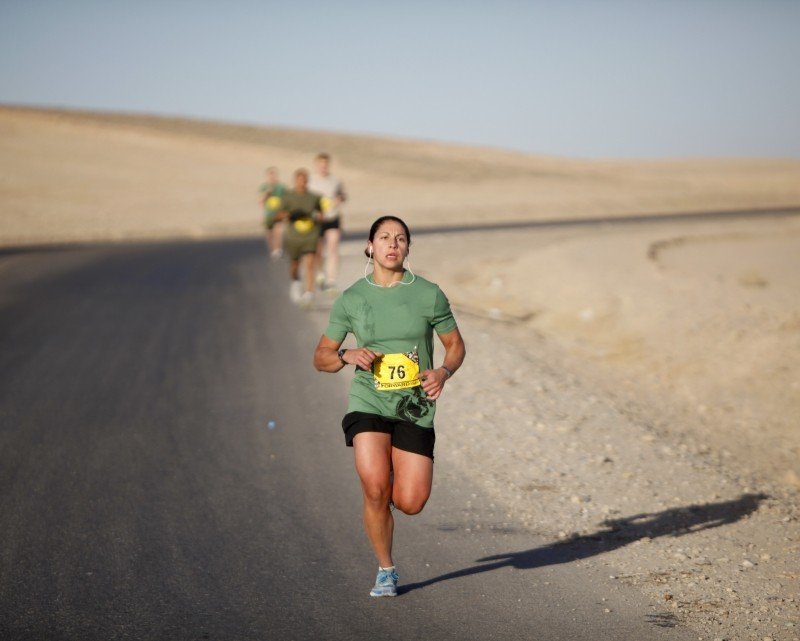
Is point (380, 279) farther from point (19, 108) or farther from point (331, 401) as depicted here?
point (19, 108)

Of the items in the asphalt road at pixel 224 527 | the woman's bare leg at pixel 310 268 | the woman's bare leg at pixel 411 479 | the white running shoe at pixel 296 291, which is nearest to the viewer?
the asphalt road at pixel 224 527

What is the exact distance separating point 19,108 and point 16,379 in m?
92.7

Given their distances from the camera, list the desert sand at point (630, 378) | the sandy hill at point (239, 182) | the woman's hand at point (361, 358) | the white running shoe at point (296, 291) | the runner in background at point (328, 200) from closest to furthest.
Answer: the woman's hand at point (361, 358) < the desert sand at point (630, 378) < the runner in background at point (328, 200) < the white running shoe at point (296, 291) < the sandy hill at point (239, 182)

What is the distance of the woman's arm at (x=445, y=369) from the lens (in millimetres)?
4730

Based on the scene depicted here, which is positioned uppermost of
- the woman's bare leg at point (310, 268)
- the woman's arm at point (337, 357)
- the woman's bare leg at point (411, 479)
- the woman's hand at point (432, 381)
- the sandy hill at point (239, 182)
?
the woman's arm at point (337, 357)

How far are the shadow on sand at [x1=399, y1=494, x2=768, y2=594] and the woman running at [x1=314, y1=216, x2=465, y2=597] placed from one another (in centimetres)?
65

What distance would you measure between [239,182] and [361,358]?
56.7 metres

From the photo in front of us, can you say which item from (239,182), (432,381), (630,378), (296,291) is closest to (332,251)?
(296,291)

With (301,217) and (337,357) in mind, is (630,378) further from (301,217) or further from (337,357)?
(337,357)

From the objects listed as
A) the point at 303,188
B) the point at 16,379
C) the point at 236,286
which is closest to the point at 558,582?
the point at 16,379

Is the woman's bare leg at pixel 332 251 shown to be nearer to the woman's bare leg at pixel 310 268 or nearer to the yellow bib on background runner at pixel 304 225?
the woman's bare leg at pixel 310 268

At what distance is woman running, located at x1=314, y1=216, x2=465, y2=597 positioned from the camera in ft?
15.9

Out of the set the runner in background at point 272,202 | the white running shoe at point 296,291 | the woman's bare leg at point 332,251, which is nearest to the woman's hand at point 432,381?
the white running shoe at point 296,291

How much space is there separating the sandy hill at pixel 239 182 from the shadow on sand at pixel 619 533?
27.5 metres
